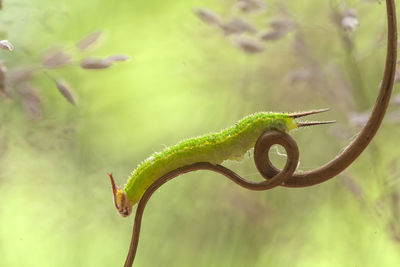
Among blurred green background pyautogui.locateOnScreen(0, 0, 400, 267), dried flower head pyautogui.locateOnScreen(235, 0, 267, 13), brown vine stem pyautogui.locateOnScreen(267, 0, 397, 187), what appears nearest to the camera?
brown vine stem pyautogui.locateOnScreen(267, 0, 397, 187)

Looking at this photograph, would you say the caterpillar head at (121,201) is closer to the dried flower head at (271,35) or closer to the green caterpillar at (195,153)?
the green caterpillar at (195,153)

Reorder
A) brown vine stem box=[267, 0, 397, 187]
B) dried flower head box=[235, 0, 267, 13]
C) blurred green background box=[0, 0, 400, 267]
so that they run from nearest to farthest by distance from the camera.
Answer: brown vine stem box=[267, 0, 397, 187] < dried flower head box=[235, 0, 267, 13] < blurred green background box=[0, 0, 400, 267]

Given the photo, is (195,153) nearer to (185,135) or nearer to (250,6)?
(250,6)

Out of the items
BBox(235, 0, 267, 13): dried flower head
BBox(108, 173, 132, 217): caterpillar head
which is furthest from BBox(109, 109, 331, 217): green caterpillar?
BBox(235, 0, 267, 13): dried flower head

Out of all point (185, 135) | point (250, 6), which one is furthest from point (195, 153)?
point (185, 135)

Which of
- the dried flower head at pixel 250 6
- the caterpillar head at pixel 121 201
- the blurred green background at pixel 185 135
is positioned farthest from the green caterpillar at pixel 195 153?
the blurred green background at pixel 185 135

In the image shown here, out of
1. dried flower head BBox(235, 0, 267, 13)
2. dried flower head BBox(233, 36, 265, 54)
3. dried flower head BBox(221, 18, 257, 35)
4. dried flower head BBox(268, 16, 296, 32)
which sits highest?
dried flower head BBox(235, 0, 267, 13)

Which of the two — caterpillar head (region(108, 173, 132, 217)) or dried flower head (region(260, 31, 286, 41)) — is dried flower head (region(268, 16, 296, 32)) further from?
caterpillar head (region(108, 173, 132, 217))
